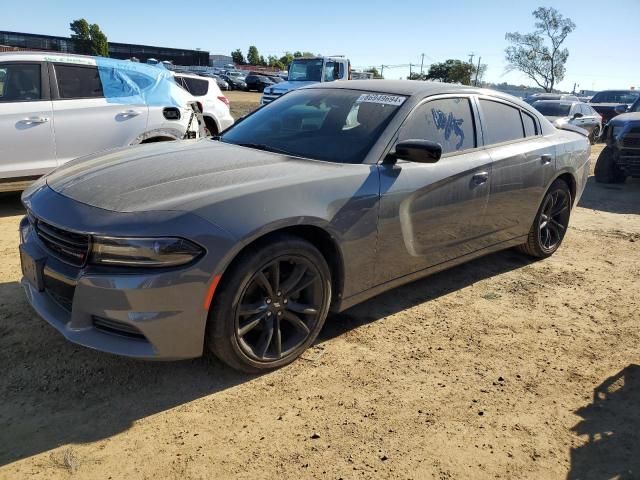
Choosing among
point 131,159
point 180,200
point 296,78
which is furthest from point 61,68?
point 296,78

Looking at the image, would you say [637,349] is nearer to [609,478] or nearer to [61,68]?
[609,478]

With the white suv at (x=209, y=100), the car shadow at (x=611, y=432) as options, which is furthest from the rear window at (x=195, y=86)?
the car shadow at (x=611, y=432)

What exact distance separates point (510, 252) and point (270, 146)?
295 cm

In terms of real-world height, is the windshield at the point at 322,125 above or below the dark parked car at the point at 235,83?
below

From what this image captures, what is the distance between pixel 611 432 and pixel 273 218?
6.56ft

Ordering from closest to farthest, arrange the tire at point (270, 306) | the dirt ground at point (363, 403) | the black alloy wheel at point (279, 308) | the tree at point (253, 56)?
the dirt ground at point (363, 403)
the tire at point (270, 306)
the black alloy wheel at point (279, 308)
the tree at point (253, 56)

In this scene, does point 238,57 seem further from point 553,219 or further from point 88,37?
point 553,219

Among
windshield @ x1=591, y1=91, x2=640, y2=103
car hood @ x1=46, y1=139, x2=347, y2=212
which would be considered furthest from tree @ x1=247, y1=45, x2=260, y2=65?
car hood @ x1=46, y1=139, x2=347, y2=212

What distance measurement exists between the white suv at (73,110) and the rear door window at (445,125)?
12.1 feet

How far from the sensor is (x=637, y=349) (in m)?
3.48

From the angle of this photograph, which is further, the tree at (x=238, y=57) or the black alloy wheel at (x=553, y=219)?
the tree at (x=238, y=57)

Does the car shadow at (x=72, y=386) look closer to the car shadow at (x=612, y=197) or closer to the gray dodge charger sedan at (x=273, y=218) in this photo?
the gray dodge charger sedan at (x=273, y=218)

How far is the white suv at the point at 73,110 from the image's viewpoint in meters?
5.48

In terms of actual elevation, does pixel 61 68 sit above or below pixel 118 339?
above
